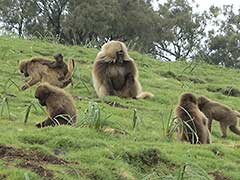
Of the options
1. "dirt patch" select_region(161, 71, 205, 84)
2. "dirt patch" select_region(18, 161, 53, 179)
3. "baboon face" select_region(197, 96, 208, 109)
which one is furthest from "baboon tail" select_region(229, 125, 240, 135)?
"dirt patch" select_region(161, 71, 205, 84)

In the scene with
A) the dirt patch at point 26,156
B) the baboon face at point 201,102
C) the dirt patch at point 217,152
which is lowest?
the dirt patch at point 217,152

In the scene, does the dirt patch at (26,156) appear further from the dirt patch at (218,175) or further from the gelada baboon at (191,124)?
the gelada baboon at (191,124)

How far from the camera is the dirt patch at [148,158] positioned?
9102 mm

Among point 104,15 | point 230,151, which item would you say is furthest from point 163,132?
point 104,15

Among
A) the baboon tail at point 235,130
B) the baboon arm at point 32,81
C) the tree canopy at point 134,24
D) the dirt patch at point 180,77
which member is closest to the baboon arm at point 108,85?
the baboon arm at point 32,81

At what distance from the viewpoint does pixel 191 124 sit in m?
11.2

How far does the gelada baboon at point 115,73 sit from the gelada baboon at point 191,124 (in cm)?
460

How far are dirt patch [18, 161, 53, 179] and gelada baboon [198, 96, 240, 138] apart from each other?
Result: 624 centimetres

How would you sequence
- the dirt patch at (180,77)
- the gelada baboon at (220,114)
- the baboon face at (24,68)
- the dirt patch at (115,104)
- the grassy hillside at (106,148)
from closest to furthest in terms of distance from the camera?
the grassy hillside at (106,148) < the gelada baboon at (220,114) < the dirt patch at (115,104) < the baboon face at (24,68) < the dirt patch at (180,77)

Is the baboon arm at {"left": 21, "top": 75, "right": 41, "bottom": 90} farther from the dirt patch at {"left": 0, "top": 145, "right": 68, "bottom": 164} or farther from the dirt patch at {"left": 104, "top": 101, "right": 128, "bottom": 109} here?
the dirt patch at {"left": 0, "top": 145, "right": 68, "bottom": 164}

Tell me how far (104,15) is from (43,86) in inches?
1299

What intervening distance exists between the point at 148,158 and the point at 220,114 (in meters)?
5.02

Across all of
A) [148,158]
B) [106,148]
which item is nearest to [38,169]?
[106,148]

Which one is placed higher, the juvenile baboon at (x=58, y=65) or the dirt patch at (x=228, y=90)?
the juvenile baboon at (x=58, y=65)
